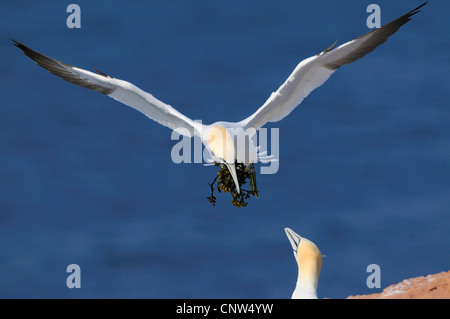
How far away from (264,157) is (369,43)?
12.3ft

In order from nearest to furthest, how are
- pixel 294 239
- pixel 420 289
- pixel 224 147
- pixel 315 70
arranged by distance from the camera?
pixel 420 289
pixel 294 239
pixel 224 147
pixel 315 70

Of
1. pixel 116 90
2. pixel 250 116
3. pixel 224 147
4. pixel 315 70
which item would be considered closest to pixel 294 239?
pixel 224 147

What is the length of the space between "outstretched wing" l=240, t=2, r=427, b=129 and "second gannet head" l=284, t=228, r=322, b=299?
450 cm

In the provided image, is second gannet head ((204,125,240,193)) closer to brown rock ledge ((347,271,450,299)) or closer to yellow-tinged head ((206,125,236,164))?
yellow-tinged head ((206,125,236,164))

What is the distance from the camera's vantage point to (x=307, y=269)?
19.4 metres

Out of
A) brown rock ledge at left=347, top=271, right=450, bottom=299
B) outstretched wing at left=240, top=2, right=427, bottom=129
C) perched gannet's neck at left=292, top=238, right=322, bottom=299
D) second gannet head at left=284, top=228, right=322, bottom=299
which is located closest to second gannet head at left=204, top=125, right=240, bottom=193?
outstretched wing at left=240, top=2, right=427, bottom=129

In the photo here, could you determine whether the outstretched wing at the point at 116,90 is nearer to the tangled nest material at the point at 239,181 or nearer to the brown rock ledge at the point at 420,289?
the tangled nest material at the point at 239,181

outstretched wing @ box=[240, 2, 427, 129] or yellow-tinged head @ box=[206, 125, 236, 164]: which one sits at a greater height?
outstretched wing @ box=[240, 2, 427, 129]

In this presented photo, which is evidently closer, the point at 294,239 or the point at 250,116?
the point at 294,239

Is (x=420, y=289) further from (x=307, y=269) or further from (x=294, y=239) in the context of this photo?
(x=294, y=239)

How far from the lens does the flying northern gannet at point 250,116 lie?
22.6 metres

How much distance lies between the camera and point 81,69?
2439cm

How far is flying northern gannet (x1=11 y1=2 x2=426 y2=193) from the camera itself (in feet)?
74.1

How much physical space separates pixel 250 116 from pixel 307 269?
17.6ft
